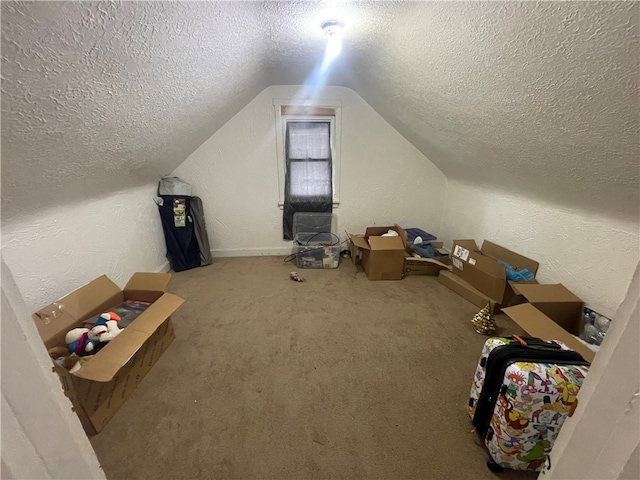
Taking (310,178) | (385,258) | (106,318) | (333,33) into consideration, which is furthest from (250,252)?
(333,33)

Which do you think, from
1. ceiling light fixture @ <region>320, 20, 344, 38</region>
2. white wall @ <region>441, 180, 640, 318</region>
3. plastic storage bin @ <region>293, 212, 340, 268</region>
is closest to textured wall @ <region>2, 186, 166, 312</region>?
plastic storage bin @ <region>293, 212, 340, 268</region>

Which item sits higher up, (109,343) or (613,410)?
(613,410)

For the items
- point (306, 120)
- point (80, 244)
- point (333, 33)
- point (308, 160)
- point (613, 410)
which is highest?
point (333, 33)

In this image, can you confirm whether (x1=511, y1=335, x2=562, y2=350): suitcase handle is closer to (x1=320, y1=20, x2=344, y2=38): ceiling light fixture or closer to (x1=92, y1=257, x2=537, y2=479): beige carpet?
(x1=92, y1=257, x2=537, y2=479): beige carpet

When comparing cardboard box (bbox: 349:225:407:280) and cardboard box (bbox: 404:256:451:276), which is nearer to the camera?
cardboard box (bbox: 349:225:407:280)

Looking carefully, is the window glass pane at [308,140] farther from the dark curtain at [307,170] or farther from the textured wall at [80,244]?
the textured wall at [80,244]

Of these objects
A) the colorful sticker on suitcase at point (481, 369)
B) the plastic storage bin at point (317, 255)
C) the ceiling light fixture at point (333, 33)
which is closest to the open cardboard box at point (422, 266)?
the plastic storage bin at point (317, 255)

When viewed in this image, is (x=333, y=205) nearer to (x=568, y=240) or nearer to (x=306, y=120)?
(x=306, y=120)

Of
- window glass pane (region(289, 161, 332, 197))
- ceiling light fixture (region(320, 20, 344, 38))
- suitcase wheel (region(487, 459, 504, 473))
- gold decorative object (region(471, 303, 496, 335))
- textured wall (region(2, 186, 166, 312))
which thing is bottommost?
suitcase wheel (region(487, 459, 504, 473))

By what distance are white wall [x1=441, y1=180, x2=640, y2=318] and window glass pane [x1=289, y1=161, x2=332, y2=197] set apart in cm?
156

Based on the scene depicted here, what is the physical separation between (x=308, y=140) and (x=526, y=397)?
2.77m

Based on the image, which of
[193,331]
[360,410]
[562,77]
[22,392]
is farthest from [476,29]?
[193,331]

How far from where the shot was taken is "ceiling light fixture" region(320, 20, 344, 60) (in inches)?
54.9

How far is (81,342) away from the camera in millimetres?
1382
